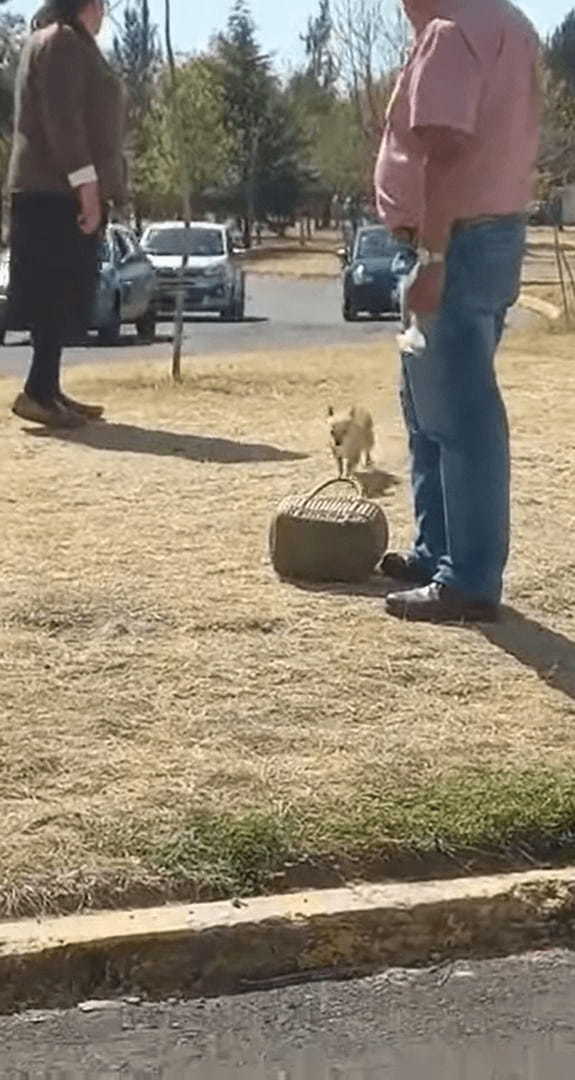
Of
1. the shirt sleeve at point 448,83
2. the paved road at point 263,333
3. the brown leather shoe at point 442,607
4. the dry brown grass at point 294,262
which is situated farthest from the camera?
the dry brown grass at point 294,262

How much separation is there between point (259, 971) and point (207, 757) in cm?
85

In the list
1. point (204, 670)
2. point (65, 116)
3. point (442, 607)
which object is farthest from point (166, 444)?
point (204, 670)

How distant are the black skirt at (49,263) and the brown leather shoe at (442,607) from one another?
383cm

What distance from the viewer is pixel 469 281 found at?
18.1 feet

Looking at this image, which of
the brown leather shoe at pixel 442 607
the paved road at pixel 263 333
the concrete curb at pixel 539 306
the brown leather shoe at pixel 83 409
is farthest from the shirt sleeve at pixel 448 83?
the concrete curb at pixel 539 306

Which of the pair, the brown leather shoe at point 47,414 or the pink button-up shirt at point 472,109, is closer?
the pink button-up shirt at point 472,109

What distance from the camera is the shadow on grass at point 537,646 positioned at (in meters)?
5.32

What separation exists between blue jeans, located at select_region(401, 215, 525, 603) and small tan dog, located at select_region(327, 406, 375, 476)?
1.83 meters

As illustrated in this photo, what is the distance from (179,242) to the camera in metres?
32.1

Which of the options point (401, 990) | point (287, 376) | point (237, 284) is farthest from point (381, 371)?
point (237, 284)

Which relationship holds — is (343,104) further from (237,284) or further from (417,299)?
(417,299)

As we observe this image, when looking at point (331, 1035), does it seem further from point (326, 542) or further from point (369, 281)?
point (369, 281)

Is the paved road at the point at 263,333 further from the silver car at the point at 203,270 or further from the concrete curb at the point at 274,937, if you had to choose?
the concrete curb at the point at 274,937

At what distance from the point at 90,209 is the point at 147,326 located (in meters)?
17.3
